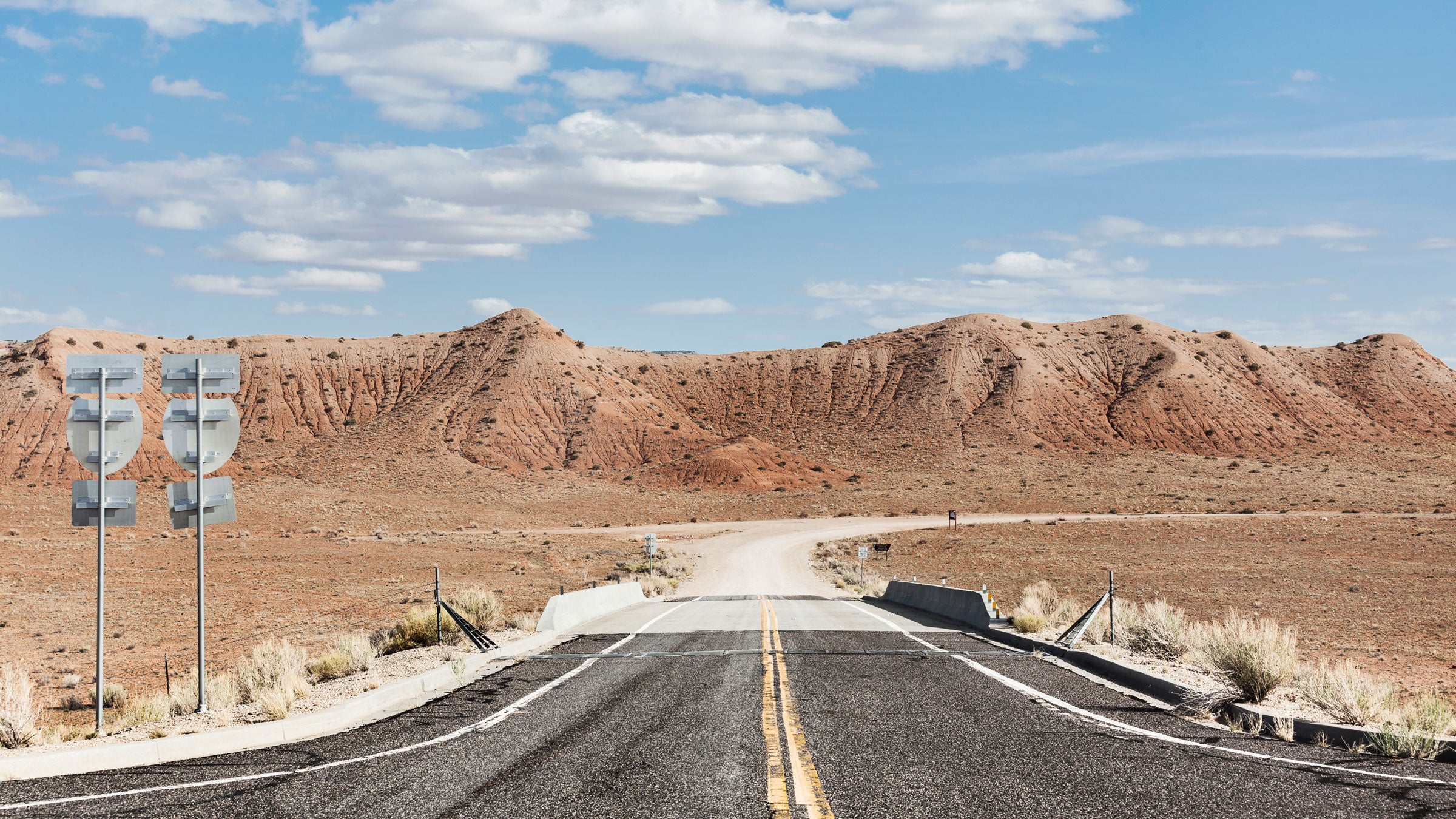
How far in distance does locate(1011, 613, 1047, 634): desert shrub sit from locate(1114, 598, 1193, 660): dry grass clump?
147 centimetres

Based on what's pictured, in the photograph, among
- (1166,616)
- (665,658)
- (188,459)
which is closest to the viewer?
(188,459)

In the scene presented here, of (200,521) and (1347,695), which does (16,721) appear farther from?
(1347,695)

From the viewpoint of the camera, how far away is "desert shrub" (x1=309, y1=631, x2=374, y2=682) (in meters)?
13.6

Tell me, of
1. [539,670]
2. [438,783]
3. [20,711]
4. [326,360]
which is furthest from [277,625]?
[326,360]

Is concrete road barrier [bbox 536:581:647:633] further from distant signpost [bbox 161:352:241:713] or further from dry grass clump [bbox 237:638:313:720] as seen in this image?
distant signpost [bbox 161:352:241:713]

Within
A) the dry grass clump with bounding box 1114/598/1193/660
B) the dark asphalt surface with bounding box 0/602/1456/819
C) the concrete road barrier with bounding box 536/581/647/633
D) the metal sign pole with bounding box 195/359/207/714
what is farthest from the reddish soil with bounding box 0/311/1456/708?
the dark asphalt surface with bounding box 0/602/1456/819

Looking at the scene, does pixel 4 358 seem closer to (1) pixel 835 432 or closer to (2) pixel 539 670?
(1) pixel 835 432

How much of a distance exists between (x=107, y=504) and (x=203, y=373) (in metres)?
1.69

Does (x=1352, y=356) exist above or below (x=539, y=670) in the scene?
above

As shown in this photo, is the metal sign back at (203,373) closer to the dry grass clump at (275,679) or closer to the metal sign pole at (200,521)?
the metal sign pole at (200,521)

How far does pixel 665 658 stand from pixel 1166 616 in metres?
8.33

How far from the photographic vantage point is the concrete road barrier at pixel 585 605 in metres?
18.8

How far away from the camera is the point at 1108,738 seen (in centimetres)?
873

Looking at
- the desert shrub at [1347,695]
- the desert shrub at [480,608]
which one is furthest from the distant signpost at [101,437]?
the desert shrub at [1347,695]
